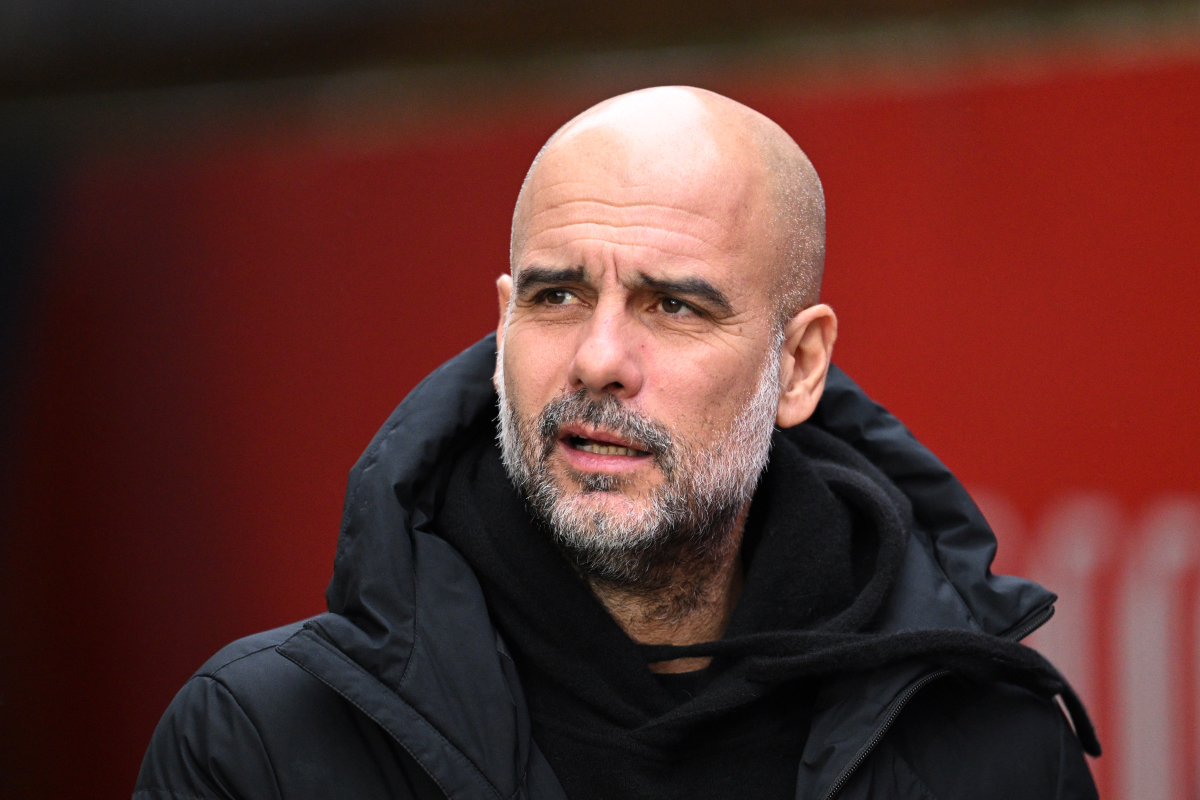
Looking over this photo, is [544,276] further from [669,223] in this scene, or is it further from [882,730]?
[882,730]

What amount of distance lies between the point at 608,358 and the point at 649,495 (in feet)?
0.63

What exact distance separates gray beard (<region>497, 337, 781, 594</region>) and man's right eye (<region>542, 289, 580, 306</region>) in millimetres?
105

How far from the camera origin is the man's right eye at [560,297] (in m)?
1.50

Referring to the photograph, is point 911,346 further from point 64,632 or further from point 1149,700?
point 64,632

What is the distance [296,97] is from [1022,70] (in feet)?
6.44

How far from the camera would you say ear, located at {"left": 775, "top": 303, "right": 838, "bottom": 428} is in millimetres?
1649

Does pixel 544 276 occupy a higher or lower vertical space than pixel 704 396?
higher

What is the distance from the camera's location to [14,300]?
338 cm

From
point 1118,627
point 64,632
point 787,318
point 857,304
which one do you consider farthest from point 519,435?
point 64,632

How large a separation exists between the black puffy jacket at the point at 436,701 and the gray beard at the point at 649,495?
0.13 m

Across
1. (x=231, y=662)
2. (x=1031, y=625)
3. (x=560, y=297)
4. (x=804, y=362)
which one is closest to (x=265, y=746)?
(x=231, y=662)

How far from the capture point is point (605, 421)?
55.2 inches

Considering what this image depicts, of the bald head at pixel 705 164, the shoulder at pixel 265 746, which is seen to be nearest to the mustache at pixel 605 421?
the bald head at pixel 705 164

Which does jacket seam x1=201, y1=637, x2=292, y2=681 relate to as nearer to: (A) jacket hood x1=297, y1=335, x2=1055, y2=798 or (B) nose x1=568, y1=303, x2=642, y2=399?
(A) jacket hood x1=297, y1=335, x2=1055, y2=798
